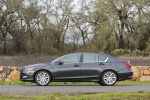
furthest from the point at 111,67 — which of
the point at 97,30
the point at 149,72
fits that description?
the point at 97,30

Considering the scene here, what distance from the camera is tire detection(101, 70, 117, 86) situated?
1634cm

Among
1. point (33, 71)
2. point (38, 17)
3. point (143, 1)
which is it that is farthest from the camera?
point (38, 17)

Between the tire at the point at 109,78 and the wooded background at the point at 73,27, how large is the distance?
96.6 ft

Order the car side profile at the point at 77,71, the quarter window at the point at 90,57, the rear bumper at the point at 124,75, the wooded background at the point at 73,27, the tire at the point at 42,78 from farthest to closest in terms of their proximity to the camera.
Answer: the wooded background at the point at 73,27 → the quarter window at the point at 90,57 → the rear bumper at the point at 124,75 → the car side profile at the point at 77,71 → the tire at the point at 42,78

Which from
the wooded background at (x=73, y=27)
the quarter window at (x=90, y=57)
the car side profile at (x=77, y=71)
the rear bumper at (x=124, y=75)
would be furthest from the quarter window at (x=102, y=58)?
the wooded background at (x=73, y=27)

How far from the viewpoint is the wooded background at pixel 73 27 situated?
48.7 m

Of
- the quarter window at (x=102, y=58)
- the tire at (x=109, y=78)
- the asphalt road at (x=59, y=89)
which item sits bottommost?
the asphalt road at (x=59, y=89)

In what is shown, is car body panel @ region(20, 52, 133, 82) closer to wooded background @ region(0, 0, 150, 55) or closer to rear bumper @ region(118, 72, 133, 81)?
rear bumper @ region(118, 72, 133, 81)

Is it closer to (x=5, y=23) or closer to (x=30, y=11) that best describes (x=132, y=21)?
(x=30, y=11)

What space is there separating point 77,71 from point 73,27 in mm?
43664

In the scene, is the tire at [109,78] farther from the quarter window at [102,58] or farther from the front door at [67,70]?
the front door at [67,70]

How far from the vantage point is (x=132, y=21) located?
49375 mm

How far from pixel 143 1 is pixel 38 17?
16.4 metres

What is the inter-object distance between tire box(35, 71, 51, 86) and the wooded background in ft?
99.4
